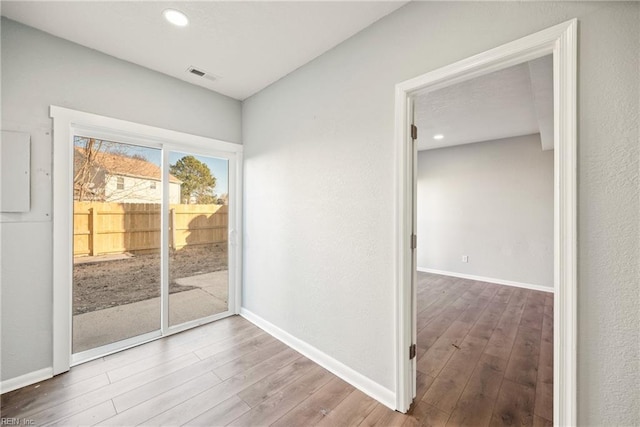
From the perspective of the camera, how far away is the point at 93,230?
2.36 meters

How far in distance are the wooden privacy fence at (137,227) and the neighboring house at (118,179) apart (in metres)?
0.07

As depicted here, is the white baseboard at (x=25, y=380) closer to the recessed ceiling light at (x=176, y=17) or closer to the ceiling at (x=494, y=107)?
the recessed ceiling light at (x=176, y=17)

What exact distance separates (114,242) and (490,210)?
5678 mm

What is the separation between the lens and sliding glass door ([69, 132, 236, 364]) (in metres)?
2.33

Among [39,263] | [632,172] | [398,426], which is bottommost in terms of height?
[398,426]

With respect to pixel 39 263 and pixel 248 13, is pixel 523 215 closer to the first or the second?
pixel 248 13

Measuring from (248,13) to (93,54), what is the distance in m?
1.50

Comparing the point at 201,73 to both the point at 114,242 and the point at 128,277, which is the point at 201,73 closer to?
the point at 114,242

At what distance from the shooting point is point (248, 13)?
178 cm

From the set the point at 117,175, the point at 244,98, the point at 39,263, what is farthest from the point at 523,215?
the point at 39,263

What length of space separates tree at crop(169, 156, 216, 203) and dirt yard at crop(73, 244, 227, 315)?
24.6 inches

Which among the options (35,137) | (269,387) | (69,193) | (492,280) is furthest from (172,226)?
(492,280)

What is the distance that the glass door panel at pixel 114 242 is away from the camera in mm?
2301

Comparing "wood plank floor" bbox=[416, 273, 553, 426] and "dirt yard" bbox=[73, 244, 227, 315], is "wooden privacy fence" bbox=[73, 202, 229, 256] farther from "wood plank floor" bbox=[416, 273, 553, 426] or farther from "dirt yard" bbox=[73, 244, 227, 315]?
"wood plank floor" bbox=[416, 273, 553, 426]
